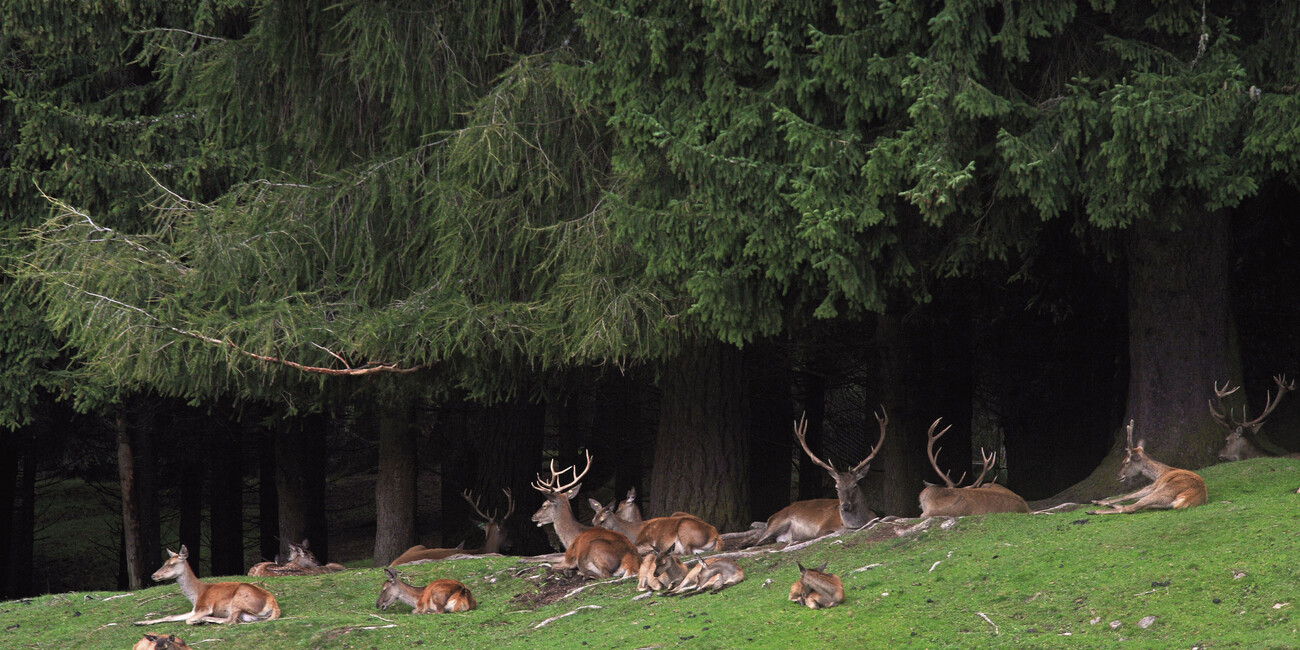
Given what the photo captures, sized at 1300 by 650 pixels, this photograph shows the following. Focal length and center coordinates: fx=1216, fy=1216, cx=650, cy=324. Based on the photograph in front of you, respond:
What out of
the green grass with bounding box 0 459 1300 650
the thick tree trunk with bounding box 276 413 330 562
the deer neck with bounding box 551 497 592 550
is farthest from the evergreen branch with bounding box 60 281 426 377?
the thick tree trunk with bounding box 276 413 330 562

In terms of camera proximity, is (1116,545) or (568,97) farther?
(568,97)

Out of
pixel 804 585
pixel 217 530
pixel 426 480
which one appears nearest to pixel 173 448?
pixel 217 530

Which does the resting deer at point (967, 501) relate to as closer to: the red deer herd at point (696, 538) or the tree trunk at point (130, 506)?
the red deer herd at point (696, 538)

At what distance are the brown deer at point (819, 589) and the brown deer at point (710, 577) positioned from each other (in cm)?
105

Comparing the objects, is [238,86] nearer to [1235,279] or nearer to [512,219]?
[512,219]

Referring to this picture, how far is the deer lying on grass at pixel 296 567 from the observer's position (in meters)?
11.4

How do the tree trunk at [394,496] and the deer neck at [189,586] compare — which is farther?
the tree trunk at [394,496]

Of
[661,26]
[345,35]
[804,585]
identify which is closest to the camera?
[804,585]

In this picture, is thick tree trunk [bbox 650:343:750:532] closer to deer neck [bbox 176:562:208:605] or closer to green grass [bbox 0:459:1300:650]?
green grass [bbox 0:459:1300:650]

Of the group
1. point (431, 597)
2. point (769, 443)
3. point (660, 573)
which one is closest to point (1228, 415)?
point (660, 573)

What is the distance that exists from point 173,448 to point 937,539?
14.1 metres

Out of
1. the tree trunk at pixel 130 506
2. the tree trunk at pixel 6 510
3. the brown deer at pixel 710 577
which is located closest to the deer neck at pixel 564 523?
the brown deer at pixel 710 577

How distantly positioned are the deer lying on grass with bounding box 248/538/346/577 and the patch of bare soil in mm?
3057

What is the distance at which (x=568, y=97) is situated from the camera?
1105cm
